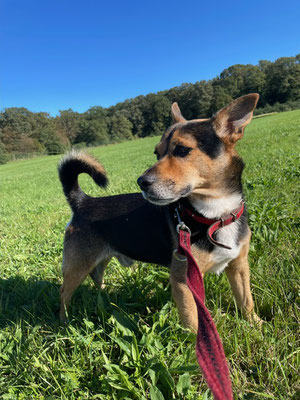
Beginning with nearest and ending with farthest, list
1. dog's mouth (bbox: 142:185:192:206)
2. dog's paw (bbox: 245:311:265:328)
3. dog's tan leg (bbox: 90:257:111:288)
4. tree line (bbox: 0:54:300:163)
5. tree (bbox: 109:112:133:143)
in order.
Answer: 1. dog's mouth (bbox: 142:185:192:206)
2. dog's paw (bbox: 245:311:265:328)
3. dog's tan leg (bbox: 90:257:111:288)
4. tree line (bbox: 0:54:300:163)
5. tree (bbox: 109:112:133:143)

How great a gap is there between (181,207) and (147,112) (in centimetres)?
10666

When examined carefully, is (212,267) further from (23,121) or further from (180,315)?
(23,121)

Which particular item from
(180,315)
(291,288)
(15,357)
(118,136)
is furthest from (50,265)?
(118,136)

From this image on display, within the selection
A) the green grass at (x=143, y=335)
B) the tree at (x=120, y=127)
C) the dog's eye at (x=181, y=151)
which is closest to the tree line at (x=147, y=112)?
the tree at (x=120, y=127)

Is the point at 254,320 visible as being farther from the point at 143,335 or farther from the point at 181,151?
the point at 181,151

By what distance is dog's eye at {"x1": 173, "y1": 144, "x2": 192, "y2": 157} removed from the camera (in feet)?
7.33

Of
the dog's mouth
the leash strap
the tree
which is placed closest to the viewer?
the leash strap

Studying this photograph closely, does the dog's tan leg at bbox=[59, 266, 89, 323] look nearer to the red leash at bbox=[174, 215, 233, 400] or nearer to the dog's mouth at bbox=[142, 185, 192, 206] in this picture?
the dog's mouth at bbox=[142, 185, 192, 206]

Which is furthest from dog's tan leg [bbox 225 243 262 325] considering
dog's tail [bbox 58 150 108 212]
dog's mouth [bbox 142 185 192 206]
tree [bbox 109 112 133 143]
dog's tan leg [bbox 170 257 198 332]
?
tree [bbox 109 112 133 143]

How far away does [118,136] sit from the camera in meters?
87.1

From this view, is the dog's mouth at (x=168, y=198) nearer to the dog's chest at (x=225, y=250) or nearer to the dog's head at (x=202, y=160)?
the dog's head at (x=202, y=160)

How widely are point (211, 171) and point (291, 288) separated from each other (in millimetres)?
1429

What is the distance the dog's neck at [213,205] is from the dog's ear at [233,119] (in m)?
0.58

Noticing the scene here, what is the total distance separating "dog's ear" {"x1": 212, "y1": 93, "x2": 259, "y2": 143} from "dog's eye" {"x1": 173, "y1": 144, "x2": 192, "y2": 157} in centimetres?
37
